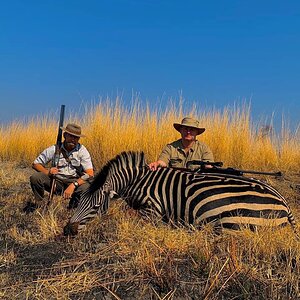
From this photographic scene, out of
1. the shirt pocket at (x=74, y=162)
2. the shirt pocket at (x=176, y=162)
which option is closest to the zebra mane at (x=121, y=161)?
the shirt pocket at (x=176, y=162)

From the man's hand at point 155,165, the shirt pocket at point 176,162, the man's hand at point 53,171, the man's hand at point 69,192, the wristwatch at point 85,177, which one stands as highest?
the man's hand at point 155,165

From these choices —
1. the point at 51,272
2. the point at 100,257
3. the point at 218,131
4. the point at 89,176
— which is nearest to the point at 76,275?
the point at 51,272

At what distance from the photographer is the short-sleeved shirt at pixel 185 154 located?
4.80 meters

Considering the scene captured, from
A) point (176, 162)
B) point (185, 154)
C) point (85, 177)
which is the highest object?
point (185, 154)

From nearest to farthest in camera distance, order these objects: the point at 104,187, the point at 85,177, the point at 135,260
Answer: the point at 135,260
the point at 104,187
the point at 85,177

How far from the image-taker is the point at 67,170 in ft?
16.3

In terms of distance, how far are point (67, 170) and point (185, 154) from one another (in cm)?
142

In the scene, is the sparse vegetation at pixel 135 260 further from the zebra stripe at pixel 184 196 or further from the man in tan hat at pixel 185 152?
the man in tan hat at pixel 185 152

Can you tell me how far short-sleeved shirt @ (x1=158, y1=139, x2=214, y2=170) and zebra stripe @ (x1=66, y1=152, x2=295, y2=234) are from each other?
0.72 metres

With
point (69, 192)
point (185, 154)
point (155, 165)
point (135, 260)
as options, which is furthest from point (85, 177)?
point (135, 260)

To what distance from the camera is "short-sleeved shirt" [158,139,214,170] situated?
4.80 m

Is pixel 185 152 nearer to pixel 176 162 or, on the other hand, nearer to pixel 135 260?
pixel 176 162

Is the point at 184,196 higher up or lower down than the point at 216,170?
lower down

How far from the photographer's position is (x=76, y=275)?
2.38m
